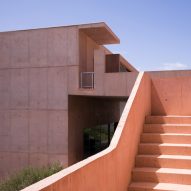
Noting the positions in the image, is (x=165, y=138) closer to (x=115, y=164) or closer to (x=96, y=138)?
(x=115, y=164)

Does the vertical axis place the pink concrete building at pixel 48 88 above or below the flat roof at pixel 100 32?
below

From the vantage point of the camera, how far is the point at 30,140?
1842 centimetres

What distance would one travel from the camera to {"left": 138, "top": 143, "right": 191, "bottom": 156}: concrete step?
6141mm

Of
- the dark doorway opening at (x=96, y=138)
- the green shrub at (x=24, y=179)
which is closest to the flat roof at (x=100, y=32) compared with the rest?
the dark doorway opening at (x=96, y=138)

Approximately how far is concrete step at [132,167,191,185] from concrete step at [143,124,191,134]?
4.17 feet

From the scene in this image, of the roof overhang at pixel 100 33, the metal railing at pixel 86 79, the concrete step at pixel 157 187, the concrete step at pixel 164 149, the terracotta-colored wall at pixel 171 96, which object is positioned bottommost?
the concrete step at pixel 157 187

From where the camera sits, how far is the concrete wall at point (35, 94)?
17781 mm

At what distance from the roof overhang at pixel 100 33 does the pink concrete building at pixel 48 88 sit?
6cm

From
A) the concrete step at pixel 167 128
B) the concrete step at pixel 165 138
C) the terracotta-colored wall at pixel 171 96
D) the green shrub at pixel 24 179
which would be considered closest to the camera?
the concrete step at pixel 165 138

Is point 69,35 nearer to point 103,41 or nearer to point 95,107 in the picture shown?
point 103,41

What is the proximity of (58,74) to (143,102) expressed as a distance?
1106cm

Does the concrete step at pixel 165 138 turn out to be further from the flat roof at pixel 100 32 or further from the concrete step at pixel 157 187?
the flat roof at pixel 100 32

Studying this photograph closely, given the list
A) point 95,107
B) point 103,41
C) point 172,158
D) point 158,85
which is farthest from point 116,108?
point 172,158

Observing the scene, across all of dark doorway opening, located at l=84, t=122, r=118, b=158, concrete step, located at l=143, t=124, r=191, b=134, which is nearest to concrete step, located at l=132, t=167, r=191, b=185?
concrete step, located at l=143, t=124, r=191, b=134
